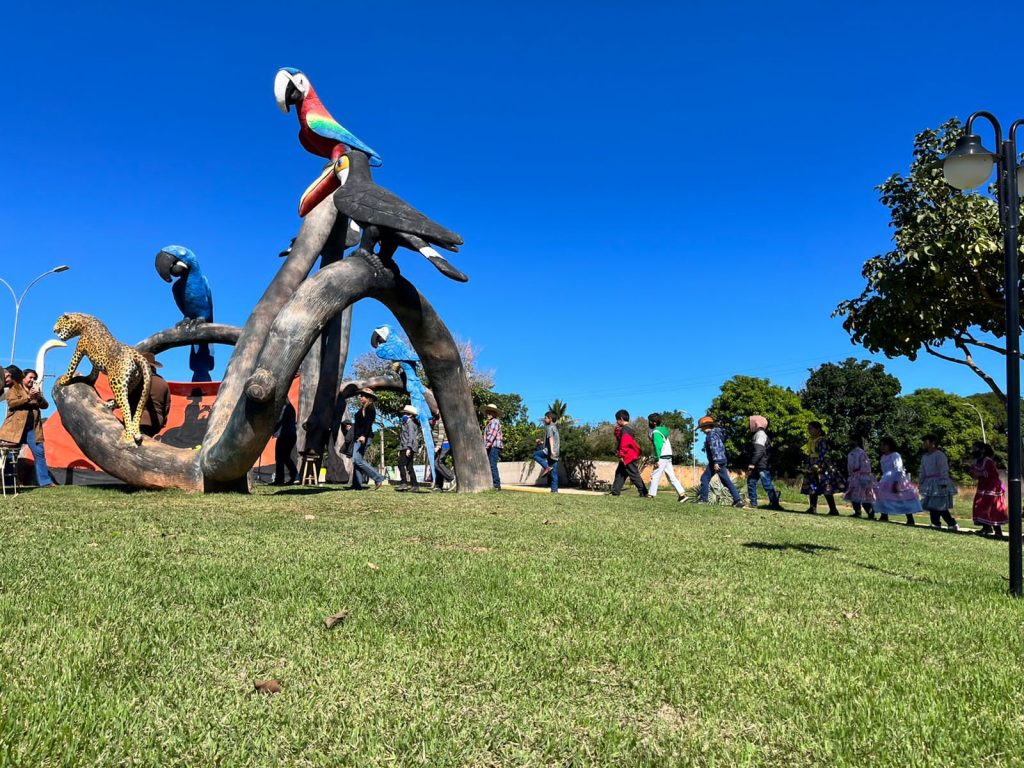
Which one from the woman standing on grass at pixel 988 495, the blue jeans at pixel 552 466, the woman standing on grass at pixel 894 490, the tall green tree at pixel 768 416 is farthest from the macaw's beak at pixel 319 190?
the tall green tree at pixel 768 416

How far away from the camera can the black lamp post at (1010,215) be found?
14.9ft

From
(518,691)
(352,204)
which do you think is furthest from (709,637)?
(352,204)

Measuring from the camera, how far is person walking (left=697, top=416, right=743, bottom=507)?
12290mm

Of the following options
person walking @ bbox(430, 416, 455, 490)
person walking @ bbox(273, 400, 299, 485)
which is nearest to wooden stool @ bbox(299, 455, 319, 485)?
person walking @ bbox(273, 400, 299, 485)

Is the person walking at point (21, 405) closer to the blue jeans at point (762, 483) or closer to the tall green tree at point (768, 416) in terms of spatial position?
the blue jeans at point (762, 483)

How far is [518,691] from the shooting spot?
7.53ft

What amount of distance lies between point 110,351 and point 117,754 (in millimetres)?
9253

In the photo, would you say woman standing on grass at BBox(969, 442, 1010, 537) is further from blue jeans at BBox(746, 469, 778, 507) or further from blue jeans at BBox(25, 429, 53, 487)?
blue jeans at BBox(25, 429, 53, 487)

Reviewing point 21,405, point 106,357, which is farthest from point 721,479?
point 21,405

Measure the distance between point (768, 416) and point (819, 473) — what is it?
39.4m

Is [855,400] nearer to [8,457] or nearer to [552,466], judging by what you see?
[552,466]

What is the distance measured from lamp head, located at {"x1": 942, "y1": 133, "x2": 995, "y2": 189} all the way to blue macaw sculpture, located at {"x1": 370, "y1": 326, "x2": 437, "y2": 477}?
11.1 m

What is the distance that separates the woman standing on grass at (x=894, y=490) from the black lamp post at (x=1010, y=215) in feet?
26.8

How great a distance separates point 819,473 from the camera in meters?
13.0
